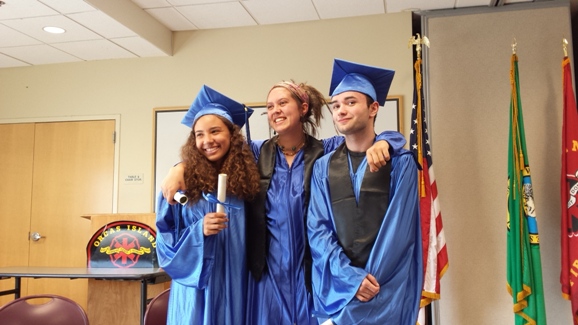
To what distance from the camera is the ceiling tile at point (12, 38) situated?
4.41 meters

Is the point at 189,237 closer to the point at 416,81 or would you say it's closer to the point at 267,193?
the point at 267,193

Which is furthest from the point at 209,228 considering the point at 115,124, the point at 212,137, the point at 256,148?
the point at 115,124

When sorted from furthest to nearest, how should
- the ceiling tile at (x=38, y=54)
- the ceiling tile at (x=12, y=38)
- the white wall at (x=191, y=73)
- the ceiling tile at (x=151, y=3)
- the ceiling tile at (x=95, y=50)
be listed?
the ceiling tile at (x=38, y=54), the ceiling tile at (x=95, y=50), the white wall at (x=191, y=73), the ceiling tile at (x=12, y=38), the ceiling tile at (x=151, y=3)

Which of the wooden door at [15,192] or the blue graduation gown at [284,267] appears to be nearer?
the blue graduation gown at [284,267]

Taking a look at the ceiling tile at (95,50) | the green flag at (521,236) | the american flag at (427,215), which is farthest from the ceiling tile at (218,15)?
the green flag at (521,236)

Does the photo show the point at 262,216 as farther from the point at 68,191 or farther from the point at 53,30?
the point at 68,191

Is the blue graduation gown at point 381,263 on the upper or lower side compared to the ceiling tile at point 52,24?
lower

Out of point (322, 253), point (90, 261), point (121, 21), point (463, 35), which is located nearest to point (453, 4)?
point (463, 35)

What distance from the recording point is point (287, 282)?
6.89 ft

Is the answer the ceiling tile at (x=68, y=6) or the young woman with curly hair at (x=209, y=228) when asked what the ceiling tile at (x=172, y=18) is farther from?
the young woman with curly hair at (x=209, y=228)

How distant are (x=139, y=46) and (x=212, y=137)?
9.60 ft

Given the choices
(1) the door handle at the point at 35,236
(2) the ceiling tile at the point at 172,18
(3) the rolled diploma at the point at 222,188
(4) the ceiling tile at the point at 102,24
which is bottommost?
(1) the door handle at the point at 35,236

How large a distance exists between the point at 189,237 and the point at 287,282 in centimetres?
42

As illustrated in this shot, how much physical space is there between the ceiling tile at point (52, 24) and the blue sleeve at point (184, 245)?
262cm
